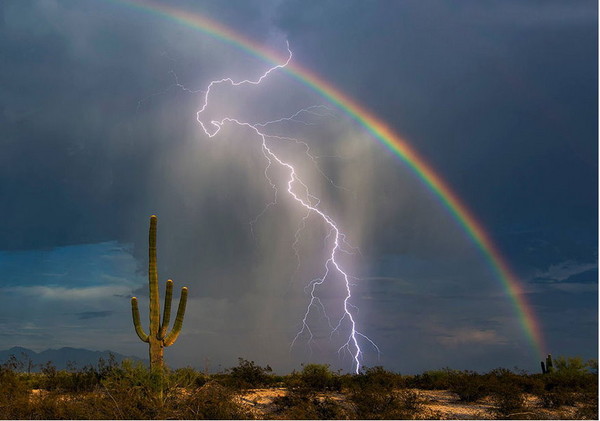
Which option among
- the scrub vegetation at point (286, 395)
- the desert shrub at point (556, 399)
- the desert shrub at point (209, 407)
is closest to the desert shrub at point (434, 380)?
the scrub vegetation at point (286, 395)

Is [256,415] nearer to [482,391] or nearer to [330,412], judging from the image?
[330,412]

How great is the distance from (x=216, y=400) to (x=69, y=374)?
9.51 meters

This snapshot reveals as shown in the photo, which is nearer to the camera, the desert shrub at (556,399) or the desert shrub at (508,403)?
the desert shrub at (508,403)

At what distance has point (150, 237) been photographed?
19375 millimetres

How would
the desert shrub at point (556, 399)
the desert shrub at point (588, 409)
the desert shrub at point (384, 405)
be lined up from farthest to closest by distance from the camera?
the desert shrub at point (556, 399), the desert shrub at point (588, 409), the desert shrub at point (384, 405)

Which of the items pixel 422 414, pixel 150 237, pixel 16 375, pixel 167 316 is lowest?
pixel 422 414

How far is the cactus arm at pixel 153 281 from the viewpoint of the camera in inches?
727

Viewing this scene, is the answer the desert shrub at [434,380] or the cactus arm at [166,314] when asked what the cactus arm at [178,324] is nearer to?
the cactus arm at [166,314]

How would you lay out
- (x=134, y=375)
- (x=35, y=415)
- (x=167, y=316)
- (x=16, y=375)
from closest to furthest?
(x=35, y=415), (x=134, y=375), (x=167, y=316), (x=16, y=375)

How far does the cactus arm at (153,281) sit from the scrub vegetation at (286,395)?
1592 mm

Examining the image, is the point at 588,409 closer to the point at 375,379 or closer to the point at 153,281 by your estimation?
the point at 375,379

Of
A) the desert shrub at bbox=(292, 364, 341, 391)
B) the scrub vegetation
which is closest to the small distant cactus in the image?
the scrub vegetation

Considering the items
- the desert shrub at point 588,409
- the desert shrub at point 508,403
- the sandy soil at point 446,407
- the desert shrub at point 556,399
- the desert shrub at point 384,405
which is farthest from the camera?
the desert shrub at point 556,399

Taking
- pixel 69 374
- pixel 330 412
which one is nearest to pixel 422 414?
pixel 330 412
